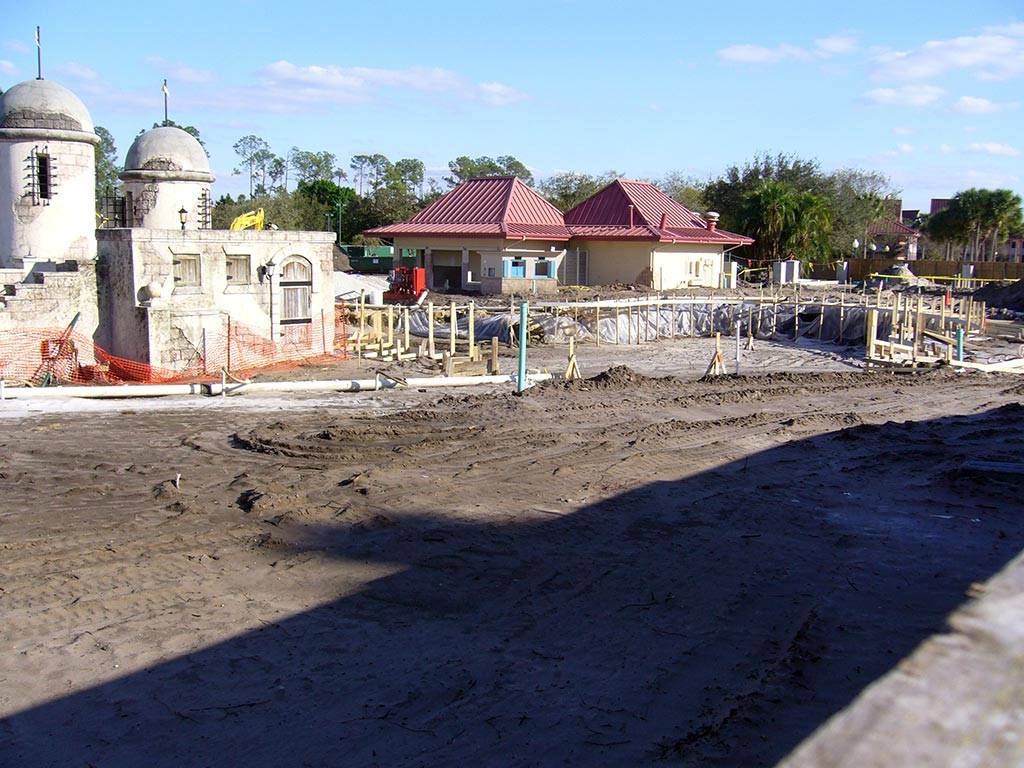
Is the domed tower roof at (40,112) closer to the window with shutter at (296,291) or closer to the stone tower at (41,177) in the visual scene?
the stone tower at (41,177)

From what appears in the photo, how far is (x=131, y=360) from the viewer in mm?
23734

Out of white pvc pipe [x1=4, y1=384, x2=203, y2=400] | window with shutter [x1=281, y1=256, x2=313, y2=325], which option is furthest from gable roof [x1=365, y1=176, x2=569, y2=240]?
white pvc pipe [x1=4, y1=384, x2=203, y2=400]

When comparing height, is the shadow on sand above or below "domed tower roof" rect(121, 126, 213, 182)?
below

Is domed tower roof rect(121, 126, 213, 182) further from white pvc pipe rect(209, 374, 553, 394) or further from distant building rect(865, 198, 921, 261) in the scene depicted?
distant building rect(865, 198, 921, 261)

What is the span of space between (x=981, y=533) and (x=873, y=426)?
6.08 m

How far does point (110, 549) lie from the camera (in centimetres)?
1030

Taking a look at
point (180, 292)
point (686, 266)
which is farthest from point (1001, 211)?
point (180, 292)

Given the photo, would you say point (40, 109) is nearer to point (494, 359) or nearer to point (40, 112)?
point (40, 112)

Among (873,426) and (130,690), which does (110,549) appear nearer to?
(130,690)

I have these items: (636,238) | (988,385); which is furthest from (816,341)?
(636,238)

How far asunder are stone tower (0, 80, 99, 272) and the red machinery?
1749cm

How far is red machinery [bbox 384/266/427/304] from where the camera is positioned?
4112cm

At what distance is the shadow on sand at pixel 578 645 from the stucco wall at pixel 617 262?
117 ft

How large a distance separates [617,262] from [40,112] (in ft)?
97.6
